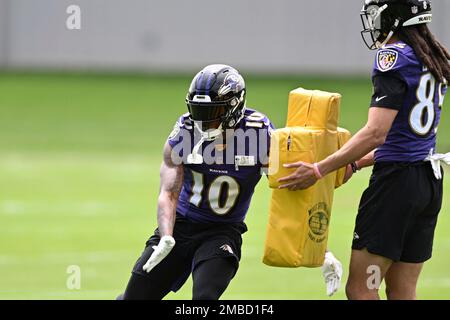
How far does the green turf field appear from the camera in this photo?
11.4m

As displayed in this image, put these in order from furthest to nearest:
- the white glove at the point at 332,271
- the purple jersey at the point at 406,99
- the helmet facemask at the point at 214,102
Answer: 1. the white glove at the point at 332,271
2. the helmet facemask at the point at 214,102
3. the purple jersey at the point at 406,99

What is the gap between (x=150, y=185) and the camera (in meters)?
17.8

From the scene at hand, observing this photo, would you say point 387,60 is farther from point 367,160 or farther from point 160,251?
point 160,251

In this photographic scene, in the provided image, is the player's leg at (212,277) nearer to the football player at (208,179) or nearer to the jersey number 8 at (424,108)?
the football player at (208,179)

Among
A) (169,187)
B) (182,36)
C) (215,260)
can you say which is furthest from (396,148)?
(182,36)

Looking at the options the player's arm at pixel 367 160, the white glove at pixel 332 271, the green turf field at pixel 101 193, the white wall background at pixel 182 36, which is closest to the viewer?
the white glove at pixel 332 271

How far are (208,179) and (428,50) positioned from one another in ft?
5.78

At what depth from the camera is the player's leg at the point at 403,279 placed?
7984 mm

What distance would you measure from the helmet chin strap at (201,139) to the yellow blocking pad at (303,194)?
0.42m

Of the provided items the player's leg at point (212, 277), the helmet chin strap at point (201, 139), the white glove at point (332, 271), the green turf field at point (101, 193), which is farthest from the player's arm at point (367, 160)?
the green turf field at point (101, 193)

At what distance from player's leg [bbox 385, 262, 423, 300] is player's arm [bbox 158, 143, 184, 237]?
1597 millimetres

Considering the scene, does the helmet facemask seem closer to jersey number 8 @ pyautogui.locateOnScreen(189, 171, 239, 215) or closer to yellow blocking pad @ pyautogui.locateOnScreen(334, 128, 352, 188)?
jersey number 8 @ pyautogui.locateOnScreen(189, 171, 239, 215)
